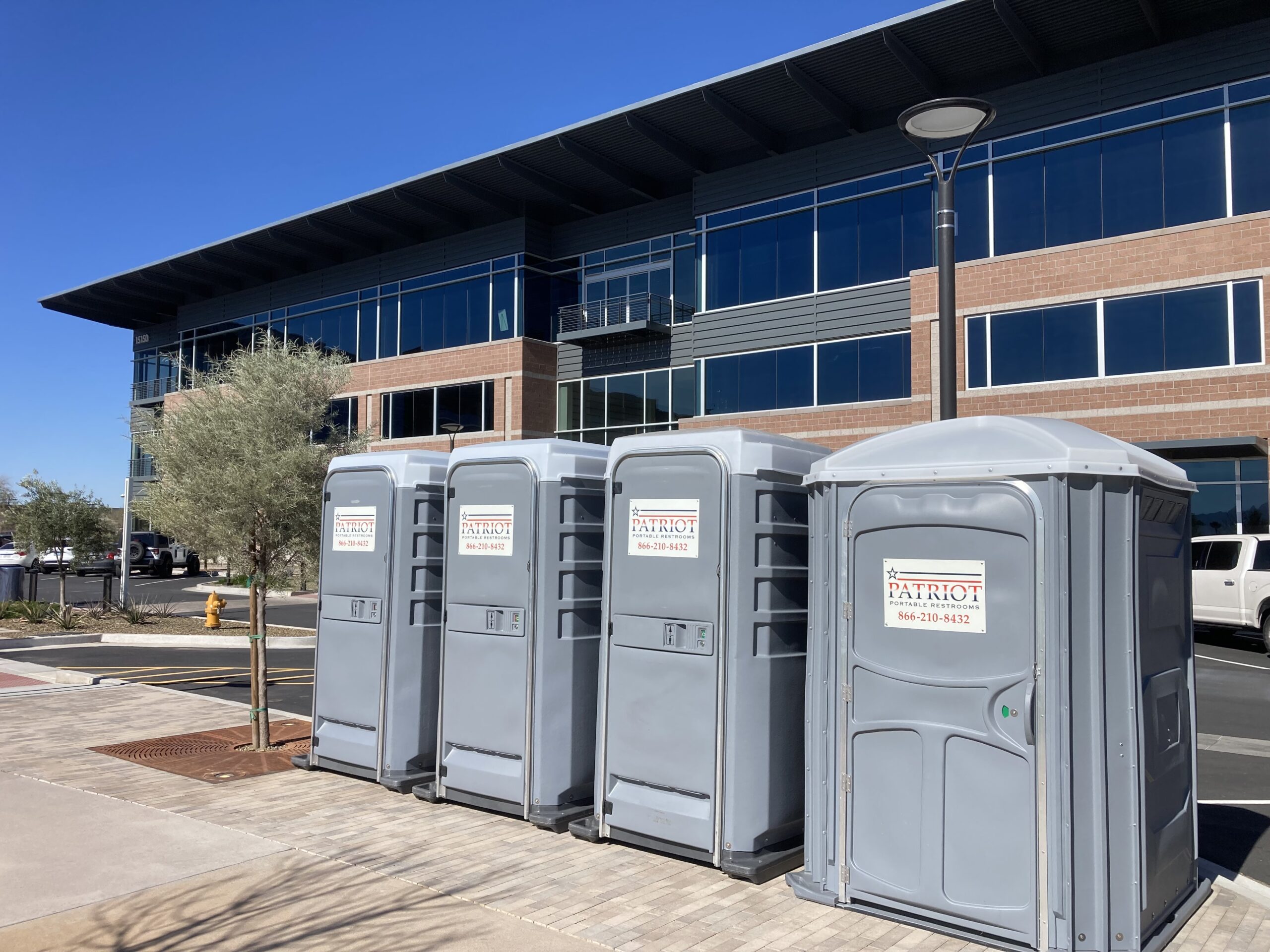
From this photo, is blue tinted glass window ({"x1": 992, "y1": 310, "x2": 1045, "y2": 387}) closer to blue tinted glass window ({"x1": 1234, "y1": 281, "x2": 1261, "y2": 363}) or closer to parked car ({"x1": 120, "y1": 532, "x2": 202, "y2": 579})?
blue tinted glass window ({"x1": 1234, "y1": 281, "x2": 1261, "y2": 363})

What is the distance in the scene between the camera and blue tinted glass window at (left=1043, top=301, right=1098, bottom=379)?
75.6ft

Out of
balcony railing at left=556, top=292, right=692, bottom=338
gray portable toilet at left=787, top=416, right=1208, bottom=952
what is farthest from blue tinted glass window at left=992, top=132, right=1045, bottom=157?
gray portable toilet at left=787, top=416, right=1208, bottom=952

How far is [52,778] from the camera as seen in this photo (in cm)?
803

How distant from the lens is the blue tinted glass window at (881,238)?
26.8 metres

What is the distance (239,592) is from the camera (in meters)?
38.3

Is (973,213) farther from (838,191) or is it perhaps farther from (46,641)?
(46,641)

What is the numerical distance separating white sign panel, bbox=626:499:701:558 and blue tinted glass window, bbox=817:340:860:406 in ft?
71.2

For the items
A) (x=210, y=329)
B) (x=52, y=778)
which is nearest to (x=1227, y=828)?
(x=52, y=778)

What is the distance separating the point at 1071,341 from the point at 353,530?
19705 millimetres

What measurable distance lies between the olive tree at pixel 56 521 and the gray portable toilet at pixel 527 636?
68.7 feet

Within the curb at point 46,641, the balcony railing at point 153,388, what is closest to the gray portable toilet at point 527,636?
the curb at point 46,641

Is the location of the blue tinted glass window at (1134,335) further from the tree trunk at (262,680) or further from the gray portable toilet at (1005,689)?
the tree trunk at (262,680)

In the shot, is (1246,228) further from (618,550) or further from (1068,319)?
(618,550)

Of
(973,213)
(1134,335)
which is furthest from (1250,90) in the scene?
(973,213)
